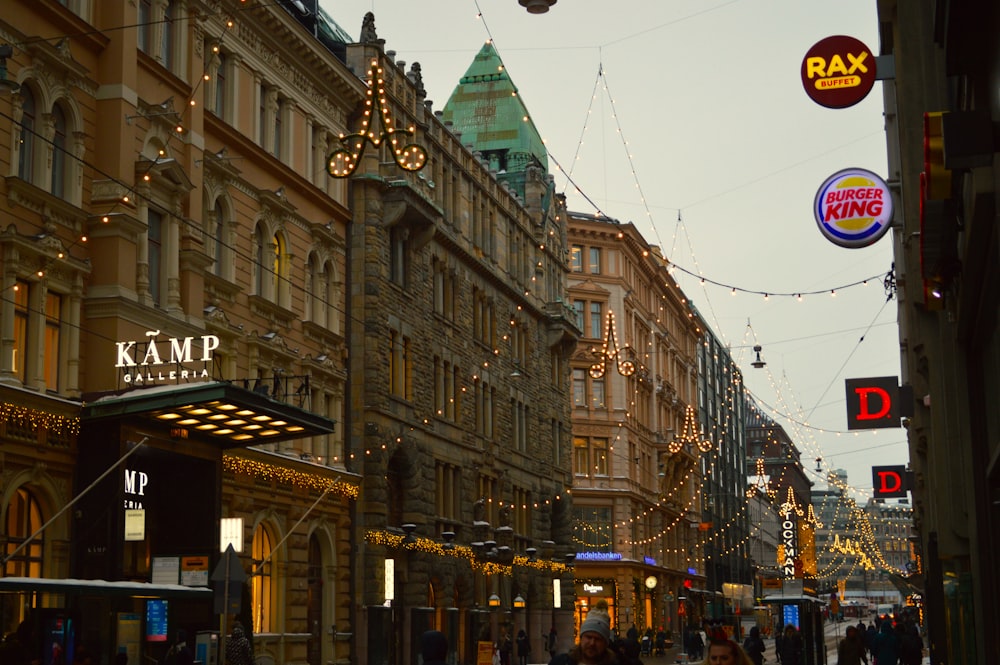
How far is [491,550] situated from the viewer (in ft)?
176

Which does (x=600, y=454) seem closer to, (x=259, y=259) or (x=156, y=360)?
(x=259, y=259)

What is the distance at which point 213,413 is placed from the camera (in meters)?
29.5

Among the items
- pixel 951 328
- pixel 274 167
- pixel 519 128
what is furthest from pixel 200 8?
pixel 519 128

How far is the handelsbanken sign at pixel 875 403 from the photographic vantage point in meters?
33.2

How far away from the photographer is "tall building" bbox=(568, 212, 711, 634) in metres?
80.1

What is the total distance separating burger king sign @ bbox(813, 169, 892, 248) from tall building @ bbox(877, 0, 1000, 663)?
601 millimetres

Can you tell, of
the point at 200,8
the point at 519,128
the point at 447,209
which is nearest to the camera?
the point at 200,8

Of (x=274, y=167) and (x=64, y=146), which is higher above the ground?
(x=274, y=167)

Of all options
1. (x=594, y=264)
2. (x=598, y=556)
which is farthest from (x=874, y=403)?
(x=594, y=264)

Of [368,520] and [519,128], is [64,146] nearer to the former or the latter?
[368,520]

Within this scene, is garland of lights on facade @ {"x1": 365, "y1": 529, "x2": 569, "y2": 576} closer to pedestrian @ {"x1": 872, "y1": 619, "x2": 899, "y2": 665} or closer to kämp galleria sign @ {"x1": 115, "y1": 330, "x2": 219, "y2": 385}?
kämp galleria sign @ {"x1": 115, "y1": 330, "x2": 219, "y2": 385}

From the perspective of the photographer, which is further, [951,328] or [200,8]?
[200,8]

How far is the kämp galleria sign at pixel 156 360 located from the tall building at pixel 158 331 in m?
0.05

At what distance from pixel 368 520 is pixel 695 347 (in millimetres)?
69362
